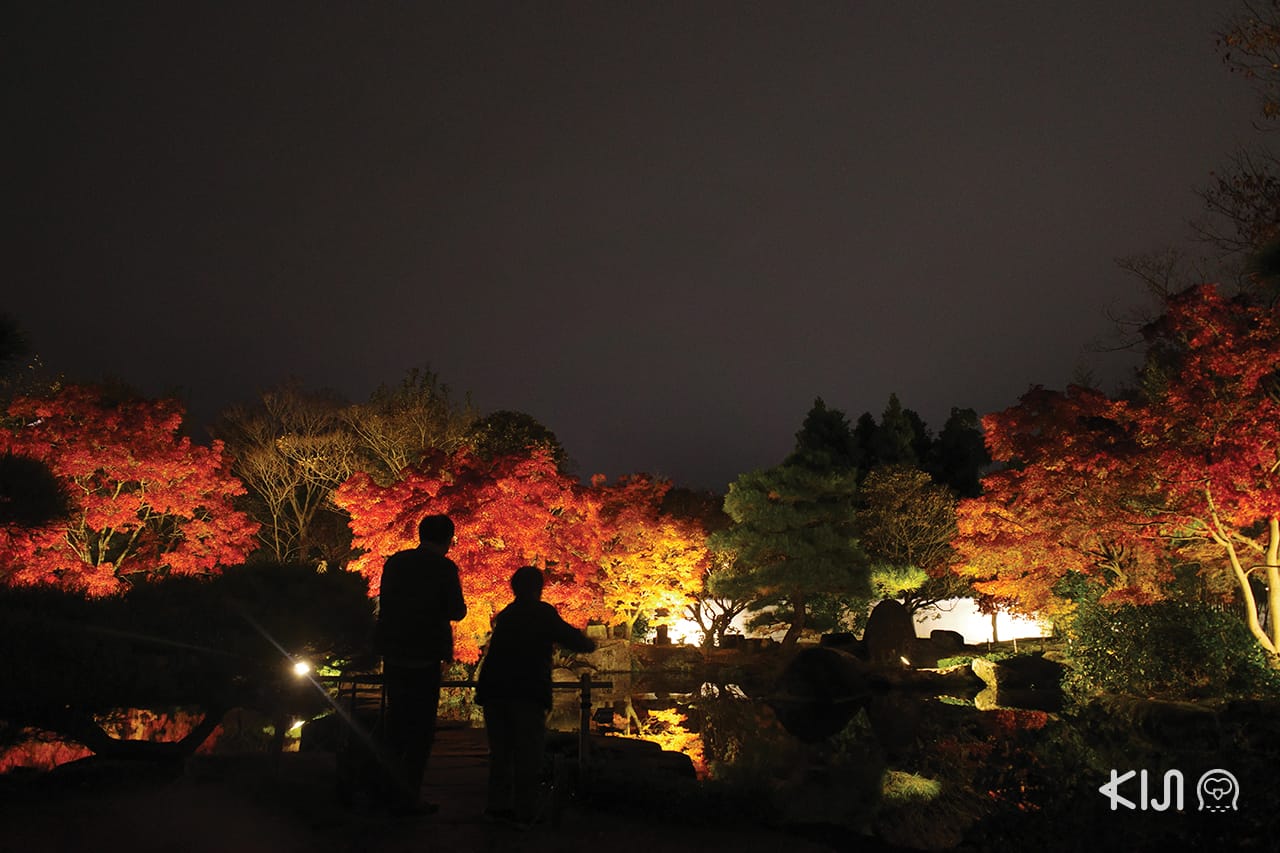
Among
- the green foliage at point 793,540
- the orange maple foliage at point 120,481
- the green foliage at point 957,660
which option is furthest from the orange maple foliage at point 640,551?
the orange maple foliage at point 120,481

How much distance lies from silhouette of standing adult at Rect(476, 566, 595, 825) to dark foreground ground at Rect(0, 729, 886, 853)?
478 millimetres

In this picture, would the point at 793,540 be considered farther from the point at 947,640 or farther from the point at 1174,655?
the point at 1174,655

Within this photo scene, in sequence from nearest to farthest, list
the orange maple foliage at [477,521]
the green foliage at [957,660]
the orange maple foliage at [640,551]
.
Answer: the orange maple foliage at [477,521]
the orange maple foliage at [640,551]
the green foliage at [957,660]

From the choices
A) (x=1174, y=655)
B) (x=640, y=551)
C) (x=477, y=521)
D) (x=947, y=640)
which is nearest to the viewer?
(x=1174, y=655)

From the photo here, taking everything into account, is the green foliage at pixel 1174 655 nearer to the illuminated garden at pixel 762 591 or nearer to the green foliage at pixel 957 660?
the illuminated garden at pixel 762 591

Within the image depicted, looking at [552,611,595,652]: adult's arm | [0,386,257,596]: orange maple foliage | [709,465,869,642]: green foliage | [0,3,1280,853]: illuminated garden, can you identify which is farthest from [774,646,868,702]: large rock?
[552,611,595,652]: adult's arm

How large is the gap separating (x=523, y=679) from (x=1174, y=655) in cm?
1195

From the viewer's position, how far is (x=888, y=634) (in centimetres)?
2288

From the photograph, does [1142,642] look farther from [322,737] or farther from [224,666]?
[224,666]

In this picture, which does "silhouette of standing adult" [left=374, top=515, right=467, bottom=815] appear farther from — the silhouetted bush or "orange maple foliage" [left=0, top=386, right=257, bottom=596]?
"orange maple foliage" [left=0, top=386, right=257, bottom=596]

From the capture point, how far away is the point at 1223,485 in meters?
11.3

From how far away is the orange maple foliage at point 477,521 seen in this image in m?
14.6

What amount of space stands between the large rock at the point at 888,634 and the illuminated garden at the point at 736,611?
4.4 inches

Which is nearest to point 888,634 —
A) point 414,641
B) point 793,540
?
point 793,540
